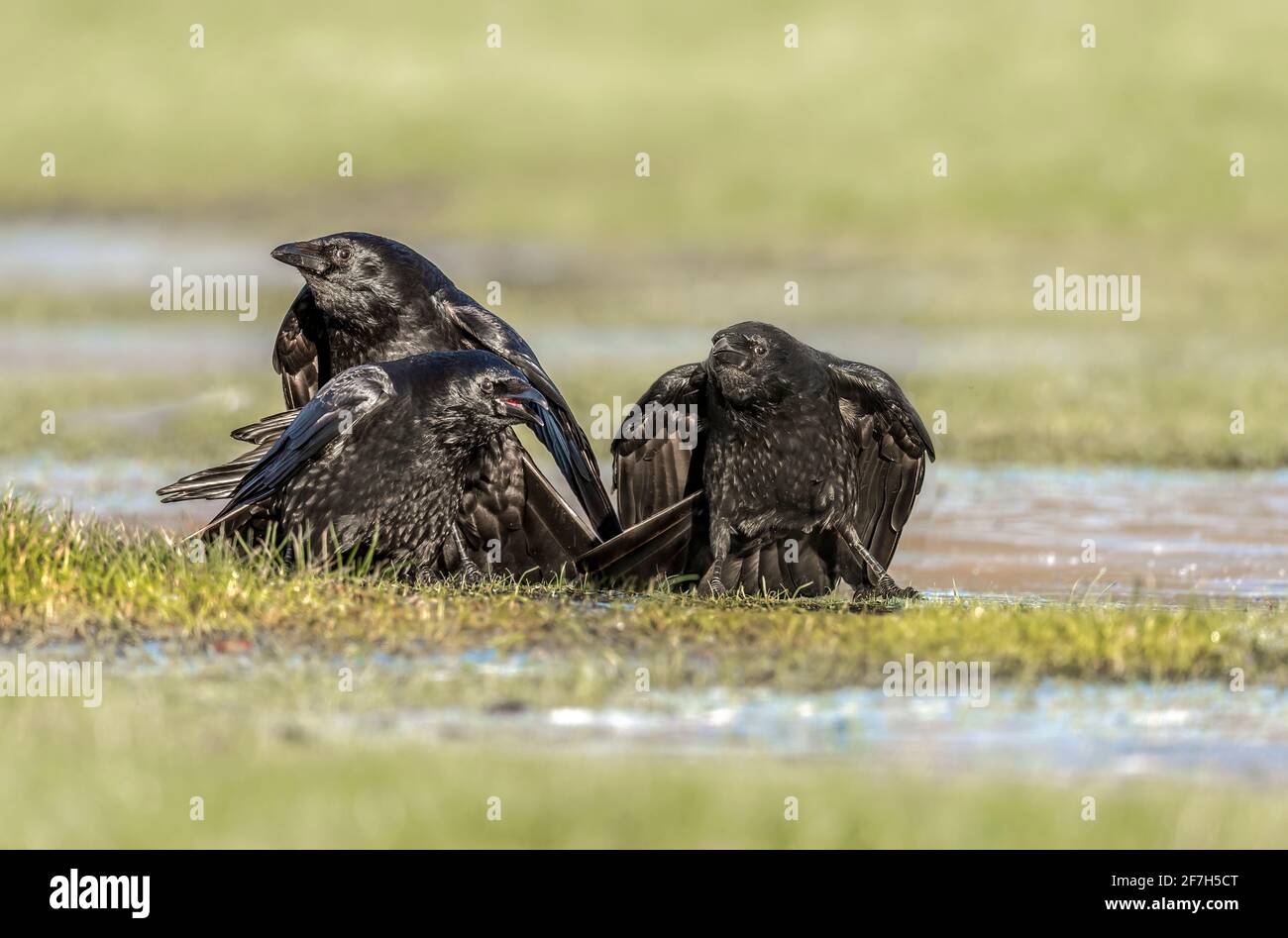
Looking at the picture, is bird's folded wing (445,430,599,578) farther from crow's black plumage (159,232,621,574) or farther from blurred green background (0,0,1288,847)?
blurred green background (0,0,1288,847)

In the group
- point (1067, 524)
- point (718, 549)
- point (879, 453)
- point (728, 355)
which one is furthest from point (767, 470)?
point (1067, 524)

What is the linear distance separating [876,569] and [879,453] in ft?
2.23

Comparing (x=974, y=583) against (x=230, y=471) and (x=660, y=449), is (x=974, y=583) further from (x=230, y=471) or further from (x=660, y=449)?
(x=230, y=471)

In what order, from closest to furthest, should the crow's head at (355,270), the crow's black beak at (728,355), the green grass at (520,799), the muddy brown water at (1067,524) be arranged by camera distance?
the green grass at (520,799) < the crow's black beak at (728,355) < the crow's head at (355,270) < the muddy brown water at (1067,524)

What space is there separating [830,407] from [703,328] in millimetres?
15324

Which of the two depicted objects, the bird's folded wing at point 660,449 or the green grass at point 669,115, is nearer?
the bird's folded wing at point 660,449

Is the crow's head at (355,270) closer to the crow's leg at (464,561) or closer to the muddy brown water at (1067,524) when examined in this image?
the crow's leg at (464,561)

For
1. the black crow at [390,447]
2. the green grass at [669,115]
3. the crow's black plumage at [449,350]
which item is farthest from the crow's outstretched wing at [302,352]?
the green grass at [669,115]

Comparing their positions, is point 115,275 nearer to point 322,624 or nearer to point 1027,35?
point 1027,35

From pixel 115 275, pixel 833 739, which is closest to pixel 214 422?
pixel 833 739

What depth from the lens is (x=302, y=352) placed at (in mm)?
9625

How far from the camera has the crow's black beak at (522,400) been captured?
815 centimetres

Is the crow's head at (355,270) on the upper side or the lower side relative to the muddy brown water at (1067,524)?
upper

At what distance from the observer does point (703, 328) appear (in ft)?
78.4
